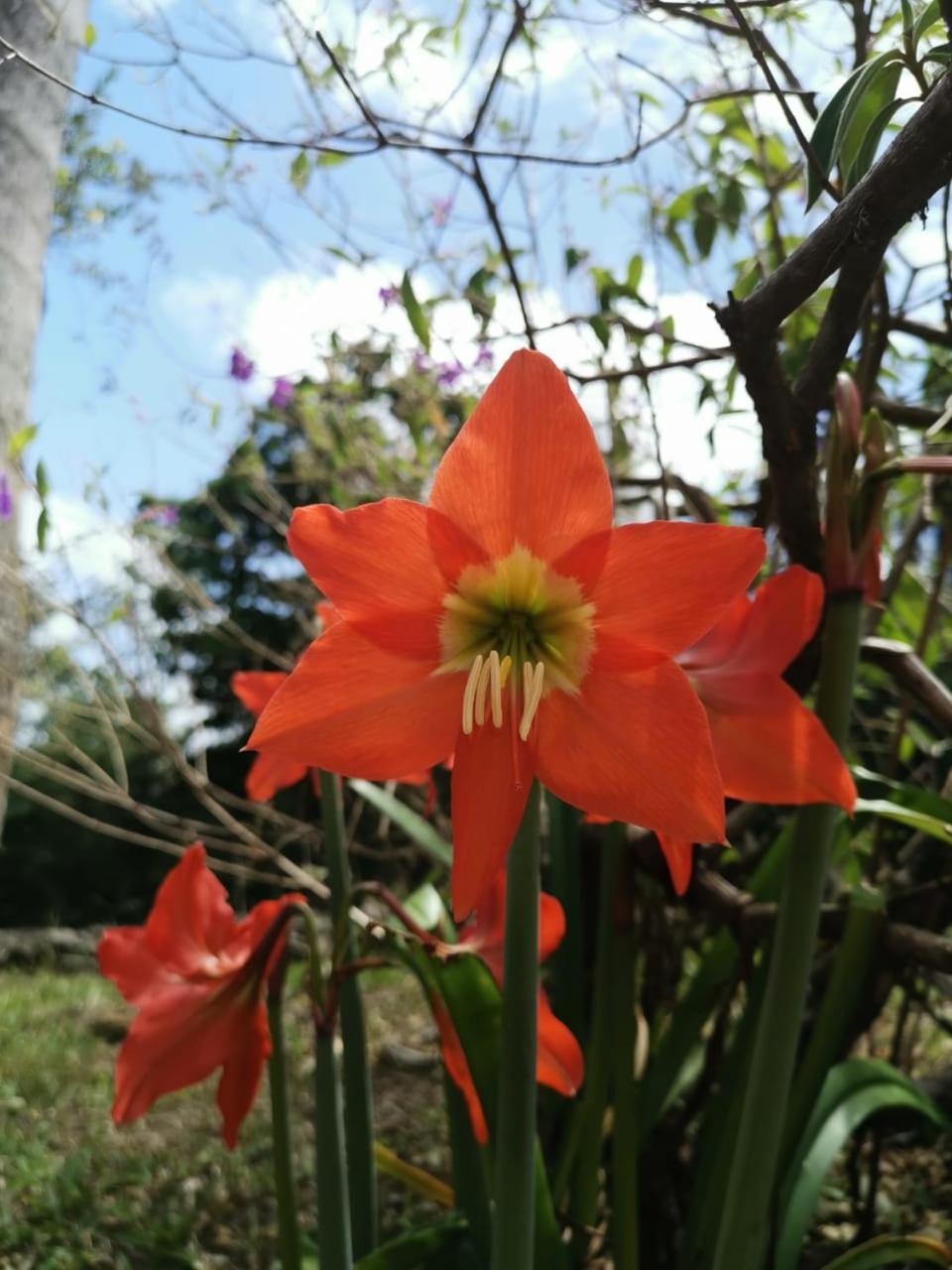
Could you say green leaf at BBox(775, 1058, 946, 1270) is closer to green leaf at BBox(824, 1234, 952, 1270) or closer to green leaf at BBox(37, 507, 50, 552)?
green leaf at BBox(824, 1234, 952, 1270)

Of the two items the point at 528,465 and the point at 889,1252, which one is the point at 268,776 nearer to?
the point at 528,465

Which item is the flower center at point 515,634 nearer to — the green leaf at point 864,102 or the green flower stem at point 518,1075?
the green flower stem at point 518,1075

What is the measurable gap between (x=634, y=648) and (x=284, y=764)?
439mm

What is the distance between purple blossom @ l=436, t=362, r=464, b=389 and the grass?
1.36m

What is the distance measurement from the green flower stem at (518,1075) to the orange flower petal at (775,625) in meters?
0.20

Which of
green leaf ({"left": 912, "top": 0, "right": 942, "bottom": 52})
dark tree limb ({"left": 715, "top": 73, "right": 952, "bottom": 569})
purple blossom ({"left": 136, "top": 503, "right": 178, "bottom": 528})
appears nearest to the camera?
dark tree limb ({"left": 715, "top": 73, "right": 952, "bottom": 569})

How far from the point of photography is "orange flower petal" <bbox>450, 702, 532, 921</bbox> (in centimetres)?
57

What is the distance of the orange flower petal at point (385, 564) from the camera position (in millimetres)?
543

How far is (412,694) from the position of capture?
23.7 inches

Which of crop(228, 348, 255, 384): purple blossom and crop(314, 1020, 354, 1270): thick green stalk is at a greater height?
crop(228, 348, 255, 384): purple blossom

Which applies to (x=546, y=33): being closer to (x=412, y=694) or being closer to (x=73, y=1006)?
(x=412, y=694)

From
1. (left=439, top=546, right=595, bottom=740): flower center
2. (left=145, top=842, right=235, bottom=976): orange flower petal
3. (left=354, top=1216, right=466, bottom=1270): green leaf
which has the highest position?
(left=439, top=546, right=595, bottom=740): flower center

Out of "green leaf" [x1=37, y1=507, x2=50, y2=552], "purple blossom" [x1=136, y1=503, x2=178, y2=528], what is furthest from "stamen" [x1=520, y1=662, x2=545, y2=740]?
"purple blossom" [x1=136, y1=503, x2=178, y2=528]

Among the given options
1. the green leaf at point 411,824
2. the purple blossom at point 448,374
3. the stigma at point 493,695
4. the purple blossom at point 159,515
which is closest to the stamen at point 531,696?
the stigma at point 493,695
